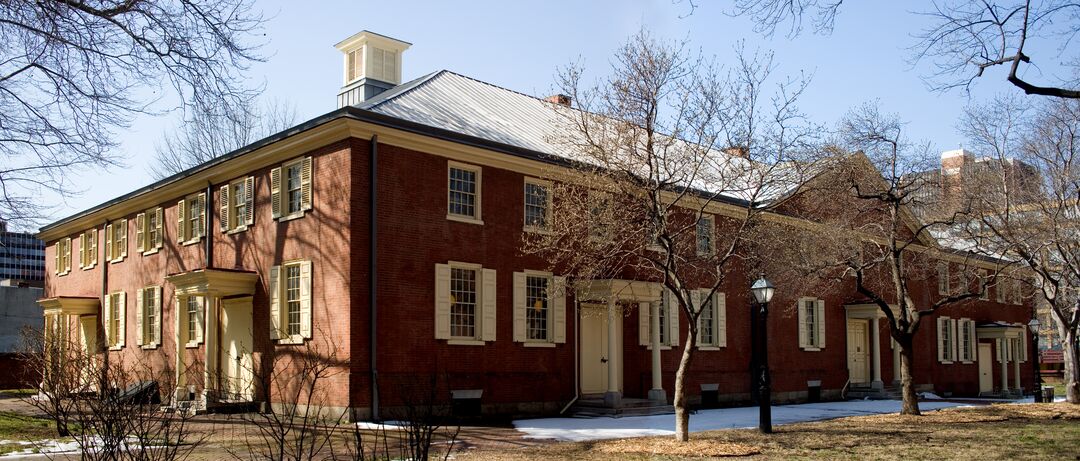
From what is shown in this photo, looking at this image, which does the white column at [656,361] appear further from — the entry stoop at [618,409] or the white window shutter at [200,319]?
the white window shutter at [200,319]

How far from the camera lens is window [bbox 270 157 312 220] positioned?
21.8 meters

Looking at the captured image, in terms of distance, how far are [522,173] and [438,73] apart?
19.4ft

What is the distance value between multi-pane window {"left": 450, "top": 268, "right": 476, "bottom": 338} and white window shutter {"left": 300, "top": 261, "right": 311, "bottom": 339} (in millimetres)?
3081

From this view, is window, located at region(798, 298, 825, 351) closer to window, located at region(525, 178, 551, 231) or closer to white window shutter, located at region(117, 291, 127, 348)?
window, located at region(525, 178, 551, 231)

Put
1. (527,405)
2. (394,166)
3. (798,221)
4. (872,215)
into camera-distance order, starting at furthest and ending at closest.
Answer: (872,215) < (798,221) < (527,405) < (394,166)

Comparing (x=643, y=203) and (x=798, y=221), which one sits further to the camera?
(x=798, y=221)

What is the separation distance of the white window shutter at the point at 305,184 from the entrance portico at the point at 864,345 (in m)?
20.1

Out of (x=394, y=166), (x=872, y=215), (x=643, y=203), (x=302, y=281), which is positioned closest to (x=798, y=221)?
(x=872, y=215)

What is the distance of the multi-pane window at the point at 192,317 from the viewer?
83.9 feet

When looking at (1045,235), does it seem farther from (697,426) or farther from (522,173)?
(522,173)

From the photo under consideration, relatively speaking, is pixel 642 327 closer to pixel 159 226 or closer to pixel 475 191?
pixel 475 191

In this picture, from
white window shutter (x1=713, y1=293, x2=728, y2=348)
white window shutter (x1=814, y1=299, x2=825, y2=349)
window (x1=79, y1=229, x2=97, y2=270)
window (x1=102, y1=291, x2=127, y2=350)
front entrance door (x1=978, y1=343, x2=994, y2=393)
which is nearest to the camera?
white window shutter (x1=713, y1=293, x2=728, y2=348)

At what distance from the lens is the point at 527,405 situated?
74.6 ft

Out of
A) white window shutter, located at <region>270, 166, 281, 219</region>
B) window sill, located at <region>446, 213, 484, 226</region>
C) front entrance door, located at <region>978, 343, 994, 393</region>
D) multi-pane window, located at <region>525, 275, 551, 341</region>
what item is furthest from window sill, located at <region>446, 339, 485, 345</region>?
front entrance door, located at <region>978, 343, 994, 393</region>
